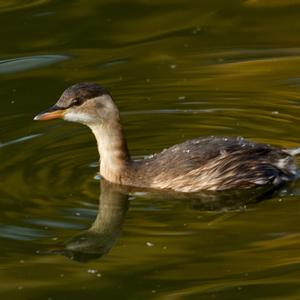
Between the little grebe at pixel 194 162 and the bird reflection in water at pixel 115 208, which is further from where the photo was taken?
the little grebe at pixel 194 162

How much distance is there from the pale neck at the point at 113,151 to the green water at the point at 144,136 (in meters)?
0.13

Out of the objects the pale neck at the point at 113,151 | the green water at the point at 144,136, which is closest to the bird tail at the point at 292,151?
the green water at the point at 144,136

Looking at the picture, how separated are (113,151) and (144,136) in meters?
0.85

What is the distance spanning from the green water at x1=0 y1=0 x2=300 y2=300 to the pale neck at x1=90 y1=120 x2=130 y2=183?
13 cm

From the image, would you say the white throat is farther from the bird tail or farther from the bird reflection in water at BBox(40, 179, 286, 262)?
the bird tail

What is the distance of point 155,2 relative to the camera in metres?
14.1

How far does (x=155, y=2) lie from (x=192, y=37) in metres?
1.11

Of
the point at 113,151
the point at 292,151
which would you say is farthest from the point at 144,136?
the point at 292,151

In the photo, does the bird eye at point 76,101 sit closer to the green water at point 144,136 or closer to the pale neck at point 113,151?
the pale neck at point 113,151

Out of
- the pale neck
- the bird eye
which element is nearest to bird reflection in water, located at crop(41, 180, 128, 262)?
the pale neck

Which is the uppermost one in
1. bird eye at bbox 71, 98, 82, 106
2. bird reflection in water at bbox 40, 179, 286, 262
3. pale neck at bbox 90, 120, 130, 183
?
bird eye at bbox 71, 98, 82, 106

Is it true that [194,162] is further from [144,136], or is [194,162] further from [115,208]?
[144,136]

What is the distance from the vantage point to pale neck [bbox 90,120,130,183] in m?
9.84

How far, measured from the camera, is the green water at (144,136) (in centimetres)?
797
